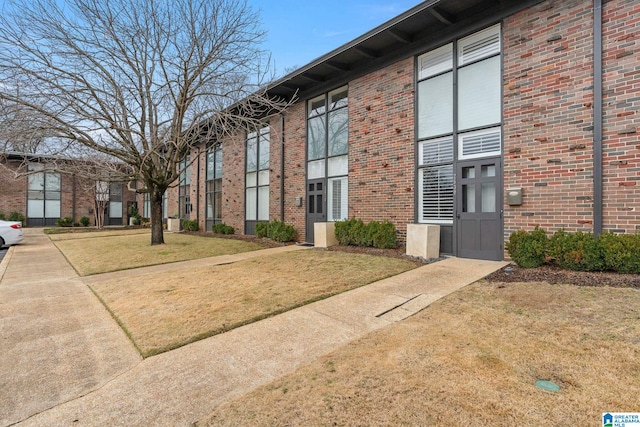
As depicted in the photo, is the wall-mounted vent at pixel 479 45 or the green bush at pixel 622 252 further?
the wall-mounted vent at pixel 479 45

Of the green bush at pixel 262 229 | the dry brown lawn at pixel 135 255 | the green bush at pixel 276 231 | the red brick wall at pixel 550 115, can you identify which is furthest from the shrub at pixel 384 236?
the green bush at pixel 262 229

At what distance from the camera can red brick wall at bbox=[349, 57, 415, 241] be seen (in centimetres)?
847

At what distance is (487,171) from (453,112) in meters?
1.68

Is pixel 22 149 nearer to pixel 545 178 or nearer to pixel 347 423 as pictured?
pixel 347 423

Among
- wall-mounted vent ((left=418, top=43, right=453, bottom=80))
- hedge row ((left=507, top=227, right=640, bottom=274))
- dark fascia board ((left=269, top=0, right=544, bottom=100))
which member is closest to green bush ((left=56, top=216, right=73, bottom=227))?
dark fascia board ((left=269, top=0, right=544, bottom=100))

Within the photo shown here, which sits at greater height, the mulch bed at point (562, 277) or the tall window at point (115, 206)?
the tall window at point (115, 206)

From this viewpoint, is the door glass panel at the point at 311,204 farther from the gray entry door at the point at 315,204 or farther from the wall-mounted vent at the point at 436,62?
the wall-mounted vent at the point at 436,62

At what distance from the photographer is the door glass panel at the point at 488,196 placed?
277 inches

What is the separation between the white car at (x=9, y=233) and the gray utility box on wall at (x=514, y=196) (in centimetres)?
1657

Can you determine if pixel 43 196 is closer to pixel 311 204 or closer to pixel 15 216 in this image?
pixel 15 216

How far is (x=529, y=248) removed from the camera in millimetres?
5938

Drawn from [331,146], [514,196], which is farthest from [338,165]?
[514,196]

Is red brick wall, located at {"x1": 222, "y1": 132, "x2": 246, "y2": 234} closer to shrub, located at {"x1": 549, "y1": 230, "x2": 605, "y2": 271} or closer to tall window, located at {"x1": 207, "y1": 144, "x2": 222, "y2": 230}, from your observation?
tall window, located at {"x1": 207, "y1": 144, "x2": 222, "y2": 230}

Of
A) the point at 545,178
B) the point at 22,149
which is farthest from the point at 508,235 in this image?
the point at 22,149
